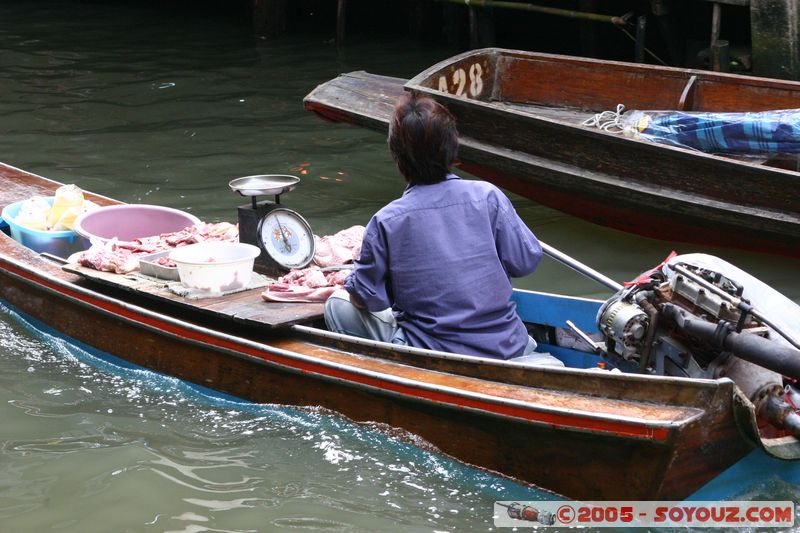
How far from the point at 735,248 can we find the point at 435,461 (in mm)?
3184

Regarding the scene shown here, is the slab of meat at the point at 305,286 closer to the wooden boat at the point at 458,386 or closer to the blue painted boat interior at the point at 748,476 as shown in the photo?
the wooden boat at the point at 458,386

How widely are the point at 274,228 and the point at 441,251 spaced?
1.30m

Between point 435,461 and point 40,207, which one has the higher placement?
point 40,207

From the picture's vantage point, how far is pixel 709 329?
368 cm

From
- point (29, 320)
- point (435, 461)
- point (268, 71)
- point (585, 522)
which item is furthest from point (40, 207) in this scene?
point (268, 71)

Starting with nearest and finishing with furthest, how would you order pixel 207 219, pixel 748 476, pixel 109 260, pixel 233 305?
pixel 748 476 → pixel 233 305 → pixel 109 260 → pixel 207 219

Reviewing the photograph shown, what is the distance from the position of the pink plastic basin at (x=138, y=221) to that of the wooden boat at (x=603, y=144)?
2042 mm

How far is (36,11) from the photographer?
613 inches

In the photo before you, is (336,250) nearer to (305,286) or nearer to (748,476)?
(305,286)

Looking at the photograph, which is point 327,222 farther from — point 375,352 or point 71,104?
point 71,104

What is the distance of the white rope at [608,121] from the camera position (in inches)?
293

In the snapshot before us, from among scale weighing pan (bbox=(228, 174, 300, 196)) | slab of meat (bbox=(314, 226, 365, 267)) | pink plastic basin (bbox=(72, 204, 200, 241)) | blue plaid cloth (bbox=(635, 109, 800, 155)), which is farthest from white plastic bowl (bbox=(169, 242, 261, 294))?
blue plaid cloth (bbox=(635, 109, 800, 155))

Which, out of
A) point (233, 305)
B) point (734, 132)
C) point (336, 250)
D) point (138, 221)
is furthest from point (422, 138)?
point (734, 132)

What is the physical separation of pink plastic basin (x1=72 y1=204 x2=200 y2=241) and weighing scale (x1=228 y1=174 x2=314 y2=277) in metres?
0.96
